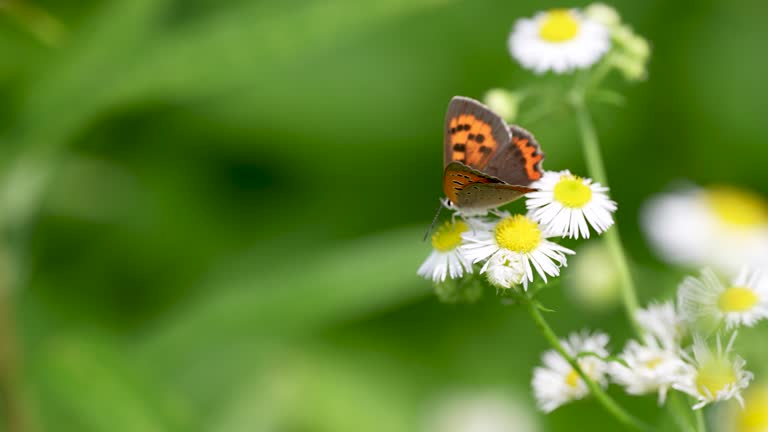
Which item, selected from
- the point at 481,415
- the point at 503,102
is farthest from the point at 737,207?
the point at 503,102

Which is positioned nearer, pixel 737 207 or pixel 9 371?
pixel 9 371

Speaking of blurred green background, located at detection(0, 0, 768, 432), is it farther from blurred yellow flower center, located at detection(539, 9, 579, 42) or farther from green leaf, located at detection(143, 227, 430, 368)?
blurred yellow flower center, located at detection(539, 9, 579, 42)

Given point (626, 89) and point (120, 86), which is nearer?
point (120, 86)

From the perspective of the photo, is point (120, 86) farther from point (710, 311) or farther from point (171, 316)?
point (710, 311)

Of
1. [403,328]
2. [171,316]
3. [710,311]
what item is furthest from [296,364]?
[710,311]

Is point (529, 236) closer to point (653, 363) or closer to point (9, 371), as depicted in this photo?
point (653, 363)

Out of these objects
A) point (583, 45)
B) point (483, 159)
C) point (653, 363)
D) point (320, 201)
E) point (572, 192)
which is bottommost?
point (653, 363)

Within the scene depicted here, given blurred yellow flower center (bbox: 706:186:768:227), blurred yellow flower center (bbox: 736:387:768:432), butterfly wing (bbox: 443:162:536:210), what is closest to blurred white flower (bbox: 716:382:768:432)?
blurred yellow flower center (bbox: 736:387:768:432)
